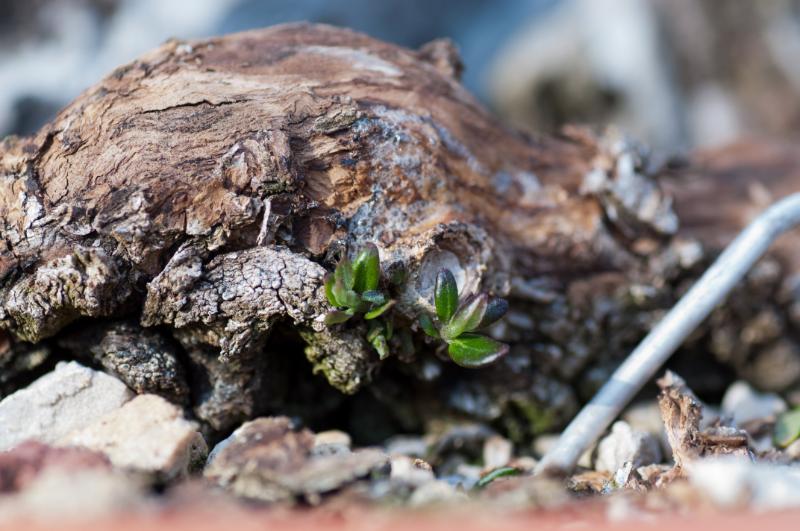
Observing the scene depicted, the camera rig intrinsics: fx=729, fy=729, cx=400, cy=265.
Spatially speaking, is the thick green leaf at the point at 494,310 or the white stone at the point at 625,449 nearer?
the thick green leaf at the point at 494,310

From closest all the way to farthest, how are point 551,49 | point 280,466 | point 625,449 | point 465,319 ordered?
point 280,466, point 465,319, point 625,449, point 551,49

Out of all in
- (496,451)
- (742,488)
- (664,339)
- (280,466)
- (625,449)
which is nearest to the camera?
(742,488)

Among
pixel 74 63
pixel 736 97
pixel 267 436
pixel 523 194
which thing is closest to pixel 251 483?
pixel 267 436

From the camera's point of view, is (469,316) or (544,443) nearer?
(469,316)

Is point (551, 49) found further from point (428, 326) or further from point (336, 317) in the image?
point (336, 317)

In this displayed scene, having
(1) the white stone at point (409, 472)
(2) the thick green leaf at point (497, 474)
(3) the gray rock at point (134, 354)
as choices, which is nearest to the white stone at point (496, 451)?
(2) the thick green leaf at point (497, 474)

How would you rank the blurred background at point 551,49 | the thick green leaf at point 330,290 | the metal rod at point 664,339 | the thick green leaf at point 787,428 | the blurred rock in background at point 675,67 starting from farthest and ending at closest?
the blurred rock in background at point 675,67 < the blurred background at point 551,49 < the thick green leaf at point 787,428 < the metal rod at point 664,339 < the thick green leaf at point 330,290

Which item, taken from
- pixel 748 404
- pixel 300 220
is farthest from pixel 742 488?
pixel 748 404

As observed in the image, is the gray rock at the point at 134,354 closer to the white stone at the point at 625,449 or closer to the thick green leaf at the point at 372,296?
the thick green leaf at the point at 372,296
